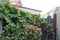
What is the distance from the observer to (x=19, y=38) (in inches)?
288

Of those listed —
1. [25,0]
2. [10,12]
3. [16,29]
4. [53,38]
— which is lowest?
[53,38]

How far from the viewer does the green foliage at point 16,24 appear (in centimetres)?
722

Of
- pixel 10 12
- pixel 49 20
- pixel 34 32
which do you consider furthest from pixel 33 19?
pixel 49 20

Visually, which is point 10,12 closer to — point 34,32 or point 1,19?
point 1,19

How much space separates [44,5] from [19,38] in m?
4.18

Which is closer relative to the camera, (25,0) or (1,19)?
(1,19)

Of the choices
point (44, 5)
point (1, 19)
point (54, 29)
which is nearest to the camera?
point (1, 19)

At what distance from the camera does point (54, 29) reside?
382 inches

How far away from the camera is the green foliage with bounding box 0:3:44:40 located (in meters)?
7.22

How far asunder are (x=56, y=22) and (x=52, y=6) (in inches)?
58.1

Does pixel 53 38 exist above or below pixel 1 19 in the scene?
below

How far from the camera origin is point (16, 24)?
743 centimetres

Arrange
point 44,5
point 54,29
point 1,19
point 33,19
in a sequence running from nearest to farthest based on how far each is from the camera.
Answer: point 1,19 → point 33,19 → point 54,29 → point 44,5

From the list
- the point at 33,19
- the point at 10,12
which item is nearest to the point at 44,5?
the point at 33,19
